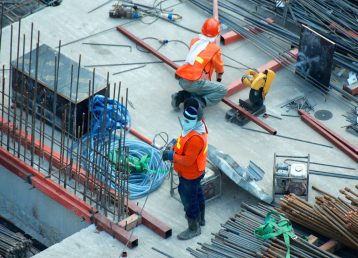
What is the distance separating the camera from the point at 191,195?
18.6m

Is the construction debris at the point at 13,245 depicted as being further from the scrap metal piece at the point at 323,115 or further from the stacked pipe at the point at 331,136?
the scrap metal piece at the point at 323,115

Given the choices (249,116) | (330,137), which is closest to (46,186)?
(249,116)

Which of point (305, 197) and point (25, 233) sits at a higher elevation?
point (305, 197)

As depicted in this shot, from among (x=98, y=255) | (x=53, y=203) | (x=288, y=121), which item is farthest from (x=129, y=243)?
(x=288, y=121)

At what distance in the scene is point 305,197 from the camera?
1962 cm

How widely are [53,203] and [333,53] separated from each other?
5735 millimetres

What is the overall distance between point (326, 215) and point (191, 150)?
220 centimetres

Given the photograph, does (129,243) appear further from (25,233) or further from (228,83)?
(228,83)

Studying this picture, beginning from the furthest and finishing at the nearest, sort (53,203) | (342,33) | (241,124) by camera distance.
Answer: (342,33) < (241,124) < (53,203)

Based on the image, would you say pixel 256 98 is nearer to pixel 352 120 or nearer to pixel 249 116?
pixel 249 116

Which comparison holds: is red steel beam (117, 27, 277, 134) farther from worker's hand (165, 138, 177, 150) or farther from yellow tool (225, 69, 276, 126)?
worker's hand (165, 138, 177, 150)

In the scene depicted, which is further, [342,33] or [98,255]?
[342,33]

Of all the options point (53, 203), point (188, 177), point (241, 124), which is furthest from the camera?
point (241, 124)

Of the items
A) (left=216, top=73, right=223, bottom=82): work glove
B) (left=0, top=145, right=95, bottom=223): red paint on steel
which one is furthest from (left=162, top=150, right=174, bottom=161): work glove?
(left=216, top=73, right=223, bottom=82): work glove
